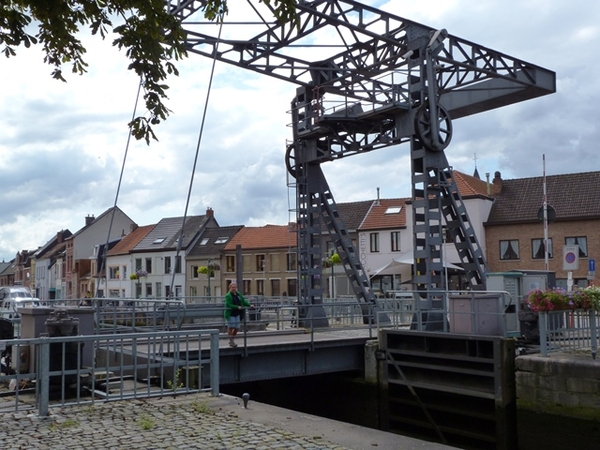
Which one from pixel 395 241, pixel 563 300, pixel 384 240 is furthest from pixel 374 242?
pixel 563 300

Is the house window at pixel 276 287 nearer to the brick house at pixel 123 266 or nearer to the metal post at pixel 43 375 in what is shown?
the brick house at pixel 123 266

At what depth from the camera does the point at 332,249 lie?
180 ft

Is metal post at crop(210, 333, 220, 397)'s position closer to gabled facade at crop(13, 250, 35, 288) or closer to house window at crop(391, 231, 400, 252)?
house window at crop(391, 231, 400, 252)

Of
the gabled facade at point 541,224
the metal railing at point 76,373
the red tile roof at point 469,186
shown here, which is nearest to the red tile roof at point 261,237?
the red tile roof at point 469,186

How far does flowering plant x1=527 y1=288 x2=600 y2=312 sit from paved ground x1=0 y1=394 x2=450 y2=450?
24.2 feet

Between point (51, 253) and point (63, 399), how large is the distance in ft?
319

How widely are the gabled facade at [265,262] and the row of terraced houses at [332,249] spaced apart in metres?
0.09

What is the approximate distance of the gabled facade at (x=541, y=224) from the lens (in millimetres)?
44062

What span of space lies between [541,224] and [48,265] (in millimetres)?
74760

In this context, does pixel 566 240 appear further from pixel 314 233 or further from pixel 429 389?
pixel 429 389

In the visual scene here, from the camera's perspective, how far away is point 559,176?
159ft

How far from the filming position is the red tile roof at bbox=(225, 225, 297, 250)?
203 ft

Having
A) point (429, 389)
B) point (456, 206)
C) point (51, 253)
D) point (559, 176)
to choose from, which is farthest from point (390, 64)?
point (51, 253)

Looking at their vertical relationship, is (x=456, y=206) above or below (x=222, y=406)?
above
